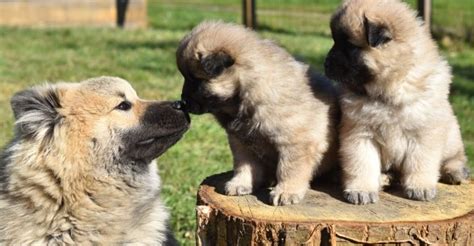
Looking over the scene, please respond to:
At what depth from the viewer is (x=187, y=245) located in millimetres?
5031

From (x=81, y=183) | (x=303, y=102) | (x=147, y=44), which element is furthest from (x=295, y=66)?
(x=147, y=44)

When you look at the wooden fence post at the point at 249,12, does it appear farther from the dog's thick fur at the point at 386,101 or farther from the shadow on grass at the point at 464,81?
the dog's thick fur at the point at 386,101

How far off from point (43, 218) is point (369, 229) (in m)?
1.56

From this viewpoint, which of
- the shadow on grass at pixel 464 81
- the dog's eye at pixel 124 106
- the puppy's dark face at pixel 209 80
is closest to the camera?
the puppy's dark face at pixel 209 80

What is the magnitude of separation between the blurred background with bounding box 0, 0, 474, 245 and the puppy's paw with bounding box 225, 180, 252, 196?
1.52m

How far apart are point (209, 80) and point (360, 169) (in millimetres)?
864

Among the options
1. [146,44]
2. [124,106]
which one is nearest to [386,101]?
[124,106]

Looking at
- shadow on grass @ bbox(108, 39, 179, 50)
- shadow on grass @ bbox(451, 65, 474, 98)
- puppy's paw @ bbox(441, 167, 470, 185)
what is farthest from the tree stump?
shadow on grass @ bbox(108, 39, 179, 50)

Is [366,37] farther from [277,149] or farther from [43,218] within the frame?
[43,218]

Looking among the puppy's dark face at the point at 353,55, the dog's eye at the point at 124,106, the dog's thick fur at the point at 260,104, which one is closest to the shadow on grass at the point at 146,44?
the dog's eye at the point at 124,106

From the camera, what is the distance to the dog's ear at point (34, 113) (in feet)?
11.3

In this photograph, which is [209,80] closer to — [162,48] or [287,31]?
[162,48]

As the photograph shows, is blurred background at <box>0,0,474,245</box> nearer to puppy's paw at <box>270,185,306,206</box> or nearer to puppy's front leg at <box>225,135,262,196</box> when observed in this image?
puppy's front leg at <box>225,135,262,196</box>

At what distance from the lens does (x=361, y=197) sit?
11.3ft
